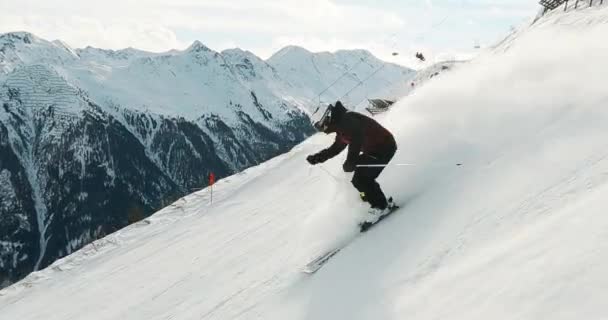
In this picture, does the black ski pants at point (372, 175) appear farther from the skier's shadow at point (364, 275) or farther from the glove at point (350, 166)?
the skier's shadow at point (364, 275)

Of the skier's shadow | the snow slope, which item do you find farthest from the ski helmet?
the skier's shadow

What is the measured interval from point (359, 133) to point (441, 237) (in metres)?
2.43

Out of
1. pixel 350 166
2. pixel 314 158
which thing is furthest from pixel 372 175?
pixel 314 158

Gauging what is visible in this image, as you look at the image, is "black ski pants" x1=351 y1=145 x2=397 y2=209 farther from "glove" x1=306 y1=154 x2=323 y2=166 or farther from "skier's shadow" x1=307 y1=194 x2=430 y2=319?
"glove" x1=306 y1=154 x2=323 y2=166

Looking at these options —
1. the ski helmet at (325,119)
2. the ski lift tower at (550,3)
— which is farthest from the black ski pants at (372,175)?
the ski lift tower at (550,3)

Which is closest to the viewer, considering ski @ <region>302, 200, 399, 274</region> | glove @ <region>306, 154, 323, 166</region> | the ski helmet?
ski @ <region>302, 200, 399, 274</region>

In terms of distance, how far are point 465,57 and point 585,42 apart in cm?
2217

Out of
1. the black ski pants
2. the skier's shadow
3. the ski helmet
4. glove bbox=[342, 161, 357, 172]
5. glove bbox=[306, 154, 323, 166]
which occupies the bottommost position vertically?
the skier's shadow

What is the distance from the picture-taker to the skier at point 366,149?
26.5 feet

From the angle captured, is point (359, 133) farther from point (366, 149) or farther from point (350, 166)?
point (350, 166)

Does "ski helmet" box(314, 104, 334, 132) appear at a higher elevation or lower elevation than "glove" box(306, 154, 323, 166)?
higher

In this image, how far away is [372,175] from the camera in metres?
8.03

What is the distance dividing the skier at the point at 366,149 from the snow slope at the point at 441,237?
0.40m

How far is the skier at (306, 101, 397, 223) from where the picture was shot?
808cm
